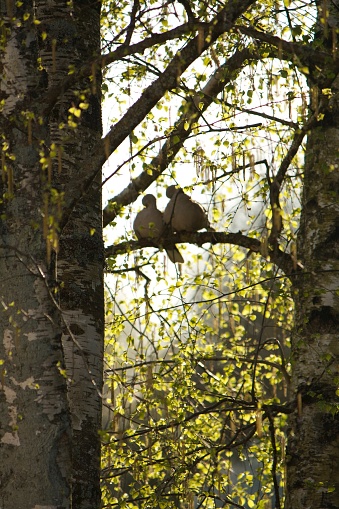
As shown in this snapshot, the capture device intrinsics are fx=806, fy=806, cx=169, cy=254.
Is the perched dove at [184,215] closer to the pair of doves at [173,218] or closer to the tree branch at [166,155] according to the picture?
the pair of doves at [173,218]

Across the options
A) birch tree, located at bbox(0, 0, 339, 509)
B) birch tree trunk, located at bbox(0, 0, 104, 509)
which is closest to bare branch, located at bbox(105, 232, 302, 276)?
birch tree, located at bbox(0, 0, 339, 509)

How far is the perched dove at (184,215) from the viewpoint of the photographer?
190 inches

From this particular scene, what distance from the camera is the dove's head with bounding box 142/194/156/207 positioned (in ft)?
16.7

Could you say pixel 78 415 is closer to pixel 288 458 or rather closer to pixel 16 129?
pixel 16 129

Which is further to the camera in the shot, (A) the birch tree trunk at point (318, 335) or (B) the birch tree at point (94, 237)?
(A) the birch tree trunk at point (318, 335)

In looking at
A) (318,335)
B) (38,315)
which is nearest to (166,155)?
(318,335)

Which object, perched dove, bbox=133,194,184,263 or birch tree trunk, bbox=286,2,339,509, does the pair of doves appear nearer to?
perched dove, bbox=133,194,184,263

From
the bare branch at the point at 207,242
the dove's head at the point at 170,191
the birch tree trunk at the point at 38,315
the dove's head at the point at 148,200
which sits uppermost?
the dove's head at the point at 170,191

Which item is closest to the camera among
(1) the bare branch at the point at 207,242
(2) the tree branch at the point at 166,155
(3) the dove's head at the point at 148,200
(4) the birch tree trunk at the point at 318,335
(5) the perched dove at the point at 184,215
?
(2) the tree branch at the point at 166,155

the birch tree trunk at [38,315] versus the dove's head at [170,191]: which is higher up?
the dove's head at [170,191]

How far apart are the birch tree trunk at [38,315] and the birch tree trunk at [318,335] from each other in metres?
1.21

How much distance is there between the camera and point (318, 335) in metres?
4.25

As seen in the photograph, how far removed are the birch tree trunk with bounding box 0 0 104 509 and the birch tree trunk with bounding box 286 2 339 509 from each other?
121 centimetres

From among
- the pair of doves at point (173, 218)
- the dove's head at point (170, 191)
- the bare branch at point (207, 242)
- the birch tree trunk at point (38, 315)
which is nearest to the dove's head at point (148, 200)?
the pair of doves at point (173, 218)
